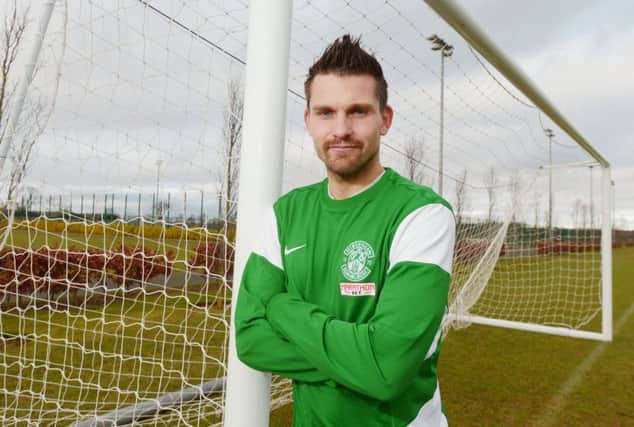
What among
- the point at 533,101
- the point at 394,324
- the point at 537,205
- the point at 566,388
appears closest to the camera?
the point at 394,324

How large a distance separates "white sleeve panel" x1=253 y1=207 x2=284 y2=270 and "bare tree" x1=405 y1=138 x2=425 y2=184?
7.83 ft

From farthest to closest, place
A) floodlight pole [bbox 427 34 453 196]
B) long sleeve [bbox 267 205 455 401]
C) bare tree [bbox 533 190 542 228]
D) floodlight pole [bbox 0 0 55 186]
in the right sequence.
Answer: bare tree [bbox 533 190 542 228], floodlight pole [bbox 427 34 453 196], floodlight pole [bbox 0 0 55 186], long sleeve [bbox 267 205 455 401]

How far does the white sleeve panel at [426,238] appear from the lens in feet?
3.25

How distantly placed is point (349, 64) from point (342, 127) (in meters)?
0.17

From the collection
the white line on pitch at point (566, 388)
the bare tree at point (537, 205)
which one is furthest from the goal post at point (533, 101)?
the bare tree at point (537, 205)

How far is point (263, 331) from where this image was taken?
3.60ft

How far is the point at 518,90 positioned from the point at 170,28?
2.49 m

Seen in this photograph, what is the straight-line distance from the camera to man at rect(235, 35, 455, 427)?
93 centimetres

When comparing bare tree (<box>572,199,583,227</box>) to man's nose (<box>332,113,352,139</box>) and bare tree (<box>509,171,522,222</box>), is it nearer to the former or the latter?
bare tree (<box>509,171,522,222</box>)

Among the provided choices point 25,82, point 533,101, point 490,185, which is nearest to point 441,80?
point 533,101

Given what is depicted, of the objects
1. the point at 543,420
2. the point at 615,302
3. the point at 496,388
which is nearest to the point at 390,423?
the point at 543,420

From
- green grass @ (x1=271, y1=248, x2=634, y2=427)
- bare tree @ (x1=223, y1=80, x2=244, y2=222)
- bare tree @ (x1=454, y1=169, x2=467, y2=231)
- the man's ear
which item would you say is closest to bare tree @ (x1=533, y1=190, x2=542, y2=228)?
bare tree @ (x1=454, y1=169, x2=467, y2=231)

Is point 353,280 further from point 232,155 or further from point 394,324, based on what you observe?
point 232,155

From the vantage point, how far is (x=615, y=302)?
9.16m
